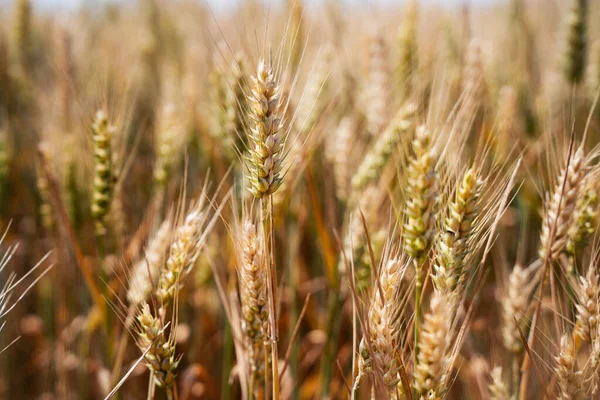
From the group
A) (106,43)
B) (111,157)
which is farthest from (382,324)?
(106,43)

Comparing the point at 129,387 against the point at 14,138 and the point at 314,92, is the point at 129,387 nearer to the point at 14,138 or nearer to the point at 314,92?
the point at 314,92

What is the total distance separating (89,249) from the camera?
7.96 feet

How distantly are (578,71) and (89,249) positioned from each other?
2.50 meters

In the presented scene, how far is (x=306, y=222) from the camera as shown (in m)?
2.38

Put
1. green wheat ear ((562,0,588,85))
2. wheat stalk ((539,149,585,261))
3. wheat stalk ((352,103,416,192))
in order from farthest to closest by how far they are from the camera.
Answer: green wheat ear ((562,0,588,85)) → wheat stalk ((352,103,416,192)) → wheat stalk ((539,149,585,261))

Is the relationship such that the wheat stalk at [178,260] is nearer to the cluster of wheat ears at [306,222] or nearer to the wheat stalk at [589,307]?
the cluster of wheat ears at [306,222]

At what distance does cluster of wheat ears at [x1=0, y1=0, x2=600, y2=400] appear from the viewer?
3.19 feet

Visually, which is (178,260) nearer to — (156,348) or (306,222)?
(156,348)

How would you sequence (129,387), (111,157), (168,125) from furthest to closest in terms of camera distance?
(129,387), (168,125), (111,157)

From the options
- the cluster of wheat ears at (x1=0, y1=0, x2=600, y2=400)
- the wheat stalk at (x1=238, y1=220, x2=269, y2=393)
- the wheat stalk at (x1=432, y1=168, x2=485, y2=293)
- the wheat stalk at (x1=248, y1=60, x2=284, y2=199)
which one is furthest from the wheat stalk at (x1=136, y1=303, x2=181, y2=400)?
the wheat stalk at (x1=432, y1=168, x2=485, y2=293)

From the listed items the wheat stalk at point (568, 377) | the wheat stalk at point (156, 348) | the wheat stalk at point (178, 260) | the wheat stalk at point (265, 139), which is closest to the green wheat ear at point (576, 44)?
the wheat stalk at point (568, 377)

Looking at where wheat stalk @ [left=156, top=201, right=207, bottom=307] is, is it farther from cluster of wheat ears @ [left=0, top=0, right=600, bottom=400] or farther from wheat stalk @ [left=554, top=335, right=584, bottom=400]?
wheat stalk @ [left=554, top=335, right=584, bottom=400]

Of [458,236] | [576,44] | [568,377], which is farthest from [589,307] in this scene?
[576,44]

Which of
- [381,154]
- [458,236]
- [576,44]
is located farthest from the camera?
[576,44]
